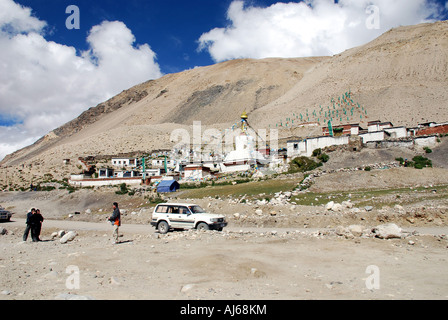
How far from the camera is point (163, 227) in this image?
1558cm

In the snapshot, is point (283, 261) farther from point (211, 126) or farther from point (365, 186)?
point (211, 126)

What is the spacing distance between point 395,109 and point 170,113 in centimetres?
9516

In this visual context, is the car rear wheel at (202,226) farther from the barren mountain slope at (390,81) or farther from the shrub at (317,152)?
the barren mountain slope at (390,81)

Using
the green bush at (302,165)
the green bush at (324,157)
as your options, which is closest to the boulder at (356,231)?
the green bush at (302,165)

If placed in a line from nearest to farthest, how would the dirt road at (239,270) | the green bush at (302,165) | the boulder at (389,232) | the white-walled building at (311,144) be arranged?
1. the dirt road at (239,270)
2. the boulder at (389,232)
3. the green bush at (302,165)
4. the white-walled building at (311,144)

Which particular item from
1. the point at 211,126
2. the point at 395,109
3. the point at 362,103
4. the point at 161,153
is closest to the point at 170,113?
the point at 211,126

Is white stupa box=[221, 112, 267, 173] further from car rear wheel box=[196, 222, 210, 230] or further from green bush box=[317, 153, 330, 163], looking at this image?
car rear wheel box=[196, 222, 210, 230]

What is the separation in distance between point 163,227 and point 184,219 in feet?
4.16

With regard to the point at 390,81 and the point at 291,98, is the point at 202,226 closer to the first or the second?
the point at 390,81

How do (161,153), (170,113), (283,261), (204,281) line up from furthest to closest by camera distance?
(170,113) → (161,153) → (283,261) → (204,281)

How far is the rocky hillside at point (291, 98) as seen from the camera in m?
81.3

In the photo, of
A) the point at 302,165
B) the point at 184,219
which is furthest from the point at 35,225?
the point at 302,165

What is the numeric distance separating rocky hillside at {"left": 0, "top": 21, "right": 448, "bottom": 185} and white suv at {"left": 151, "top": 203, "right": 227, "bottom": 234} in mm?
59827
